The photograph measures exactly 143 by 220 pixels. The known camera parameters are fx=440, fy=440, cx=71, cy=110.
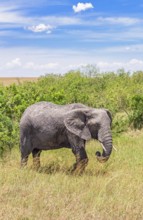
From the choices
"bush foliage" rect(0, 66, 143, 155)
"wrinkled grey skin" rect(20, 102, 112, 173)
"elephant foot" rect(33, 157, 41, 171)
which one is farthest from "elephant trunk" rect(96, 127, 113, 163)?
"bush foliage" rect(0, 66, 143, 155)

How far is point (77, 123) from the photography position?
29.2ft

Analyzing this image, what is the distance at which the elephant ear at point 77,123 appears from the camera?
29.1 feet

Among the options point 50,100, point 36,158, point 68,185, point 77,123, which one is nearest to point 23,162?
point 36,158

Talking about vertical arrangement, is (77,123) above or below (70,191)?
above

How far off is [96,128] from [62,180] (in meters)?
1.28

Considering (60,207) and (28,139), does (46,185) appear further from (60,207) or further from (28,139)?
(28,139)

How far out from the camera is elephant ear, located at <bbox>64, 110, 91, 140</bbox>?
29.1ft

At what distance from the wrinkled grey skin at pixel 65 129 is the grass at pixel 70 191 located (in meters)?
0.46

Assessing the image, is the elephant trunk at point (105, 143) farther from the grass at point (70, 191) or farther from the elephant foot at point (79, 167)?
the elephant foot at point (79, 167)

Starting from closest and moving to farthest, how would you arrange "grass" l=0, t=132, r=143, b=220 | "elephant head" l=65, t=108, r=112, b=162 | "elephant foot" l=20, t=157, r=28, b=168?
1. "grass" l=0, t=132, r=143, b=220
2. "elephant head" l=65, t=108, r=112, b=162
3. "elephant foot" l=20, t=157, r=28, b=168

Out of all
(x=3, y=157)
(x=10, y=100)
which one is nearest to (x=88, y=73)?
(x=10, y=100)

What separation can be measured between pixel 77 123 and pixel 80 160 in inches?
30.7

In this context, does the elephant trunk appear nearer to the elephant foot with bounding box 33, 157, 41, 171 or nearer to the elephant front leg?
the elephant front leg

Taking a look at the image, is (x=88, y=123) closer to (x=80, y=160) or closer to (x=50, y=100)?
(x=80, y=160)
